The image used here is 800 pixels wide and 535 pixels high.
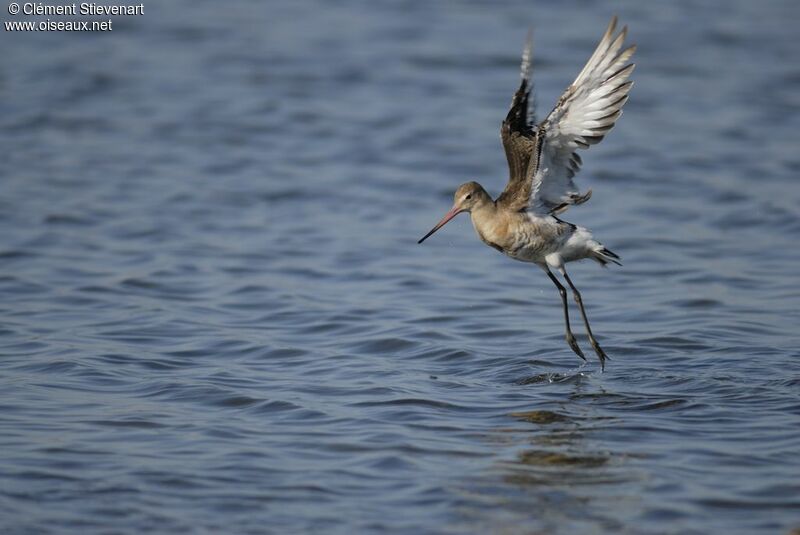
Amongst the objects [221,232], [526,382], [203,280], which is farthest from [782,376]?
[221,232]

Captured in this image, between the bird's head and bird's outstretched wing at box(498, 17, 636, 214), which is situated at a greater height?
bird's outstretched wing at box(498, 17, 636, 214)

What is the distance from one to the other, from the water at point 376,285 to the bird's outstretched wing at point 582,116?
1.19 m

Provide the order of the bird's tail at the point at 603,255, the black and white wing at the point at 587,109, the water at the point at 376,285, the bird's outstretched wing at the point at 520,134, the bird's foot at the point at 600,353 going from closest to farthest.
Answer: the water at the point at 376,285 < the black and white wing at the point at 587,109 < the bird's outstretched wing at the point at 520,134 < the bird's foot at the point at 600,353 < the bird's tail at the point at 603,255

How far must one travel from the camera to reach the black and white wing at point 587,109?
6.53m

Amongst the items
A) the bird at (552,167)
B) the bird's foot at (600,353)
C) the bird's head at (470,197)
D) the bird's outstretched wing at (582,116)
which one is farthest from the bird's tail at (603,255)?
the bird's head at (470,197)

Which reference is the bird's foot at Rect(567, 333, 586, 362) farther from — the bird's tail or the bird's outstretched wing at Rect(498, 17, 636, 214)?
the bird's outstretched wing at Rect(498, 17, 636, 214)

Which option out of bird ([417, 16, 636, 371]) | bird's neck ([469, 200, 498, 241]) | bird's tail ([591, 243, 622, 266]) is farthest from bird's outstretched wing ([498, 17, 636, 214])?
bird's tail ([591, 243, 622, 266])

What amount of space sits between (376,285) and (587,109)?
3010mm

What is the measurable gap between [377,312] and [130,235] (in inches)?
111

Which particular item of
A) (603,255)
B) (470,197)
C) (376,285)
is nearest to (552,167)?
(470,197)

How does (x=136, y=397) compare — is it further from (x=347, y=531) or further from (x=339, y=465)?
(x=347, y=531)

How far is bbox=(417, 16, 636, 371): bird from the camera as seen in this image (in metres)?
6.58

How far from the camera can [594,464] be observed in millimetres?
5566

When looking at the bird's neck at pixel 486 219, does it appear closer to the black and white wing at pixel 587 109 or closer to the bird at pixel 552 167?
the bird at pixel 552 167
